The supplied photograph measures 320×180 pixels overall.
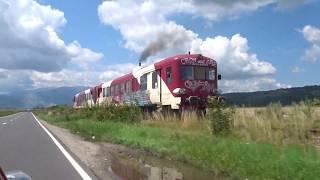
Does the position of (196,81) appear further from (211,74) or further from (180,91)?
(180,91)

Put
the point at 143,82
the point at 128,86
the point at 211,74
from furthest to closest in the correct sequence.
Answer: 1. the point at 128,86
2. the point at 143,82
3. the point at 211,74

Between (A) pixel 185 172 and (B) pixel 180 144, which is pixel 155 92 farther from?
(A) pixel 185 172

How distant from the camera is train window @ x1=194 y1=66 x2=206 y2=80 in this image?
29641 mm

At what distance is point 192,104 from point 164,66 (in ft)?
9.47

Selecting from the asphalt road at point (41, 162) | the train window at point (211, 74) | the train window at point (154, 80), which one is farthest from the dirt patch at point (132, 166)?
the train window at point (154, 80)

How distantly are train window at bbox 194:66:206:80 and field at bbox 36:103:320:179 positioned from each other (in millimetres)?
2594

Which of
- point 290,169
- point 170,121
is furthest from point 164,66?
point 290,169

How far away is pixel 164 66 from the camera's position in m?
30.4

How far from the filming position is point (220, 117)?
18.5m

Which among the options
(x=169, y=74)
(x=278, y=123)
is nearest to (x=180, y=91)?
(x=169, y=74)

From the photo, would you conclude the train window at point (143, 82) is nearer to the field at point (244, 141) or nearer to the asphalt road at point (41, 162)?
the field at point (244, 141)

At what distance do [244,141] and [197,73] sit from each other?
44.3ft

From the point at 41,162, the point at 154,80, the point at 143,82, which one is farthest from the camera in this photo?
the point at 143,82

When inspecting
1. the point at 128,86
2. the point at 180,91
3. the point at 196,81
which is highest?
the point at 128,86
